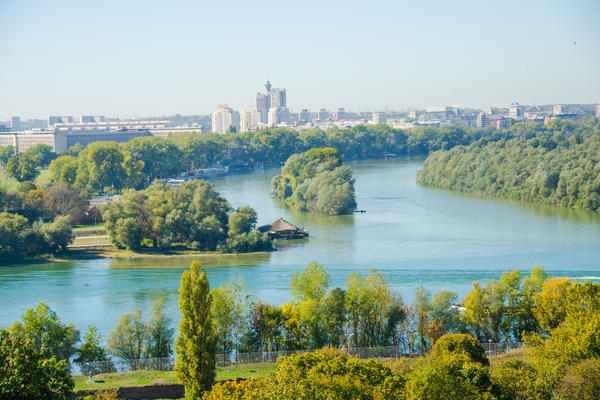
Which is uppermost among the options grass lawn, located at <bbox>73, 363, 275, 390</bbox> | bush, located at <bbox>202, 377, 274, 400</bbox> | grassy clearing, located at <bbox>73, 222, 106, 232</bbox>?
bush, located at <bbox>202, 377, 274, 400</bbox>

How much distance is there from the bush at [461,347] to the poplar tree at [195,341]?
2735mm

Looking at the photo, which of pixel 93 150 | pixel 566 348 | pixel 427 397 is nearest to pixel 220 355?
pixel 427 397

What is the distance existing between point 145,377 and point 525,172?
69.9 ft

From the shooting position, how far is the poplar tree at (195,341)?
7.62 meters

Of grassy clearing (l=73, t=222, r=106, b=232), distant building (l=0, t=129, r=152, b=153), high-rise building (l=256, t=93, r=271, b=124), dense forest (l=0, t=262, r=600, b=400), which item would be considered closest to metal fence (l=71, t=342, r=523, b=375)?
dense forest (l=0, t=262, r=600, b=400)

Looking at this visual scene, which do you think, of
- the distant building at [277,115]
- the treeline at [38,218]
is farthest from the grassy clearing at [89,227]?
the distant building at [277,115]

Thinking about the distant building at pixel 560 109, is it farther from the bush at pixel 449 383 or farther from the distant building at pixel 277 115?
the bush at pixel 449 383

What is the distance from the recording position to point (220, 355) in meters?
9.69

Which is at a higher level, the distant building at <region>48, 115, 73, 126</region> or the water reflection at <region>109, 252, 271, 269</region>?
the distant building at <region>48, 115, 73, 126</region>

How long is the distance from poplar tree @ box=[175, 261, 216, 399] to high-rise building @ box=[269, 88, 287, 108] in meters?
98.0

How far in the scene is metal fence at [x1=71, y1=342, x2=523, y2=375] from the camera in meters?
9.38

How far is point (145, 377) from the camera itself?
870 cm

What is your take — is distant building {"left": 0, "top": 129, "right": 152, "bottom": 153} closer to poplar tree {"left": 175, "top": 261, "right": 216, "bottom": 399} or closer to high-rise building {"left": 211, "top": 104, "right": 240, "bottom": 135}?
high-rise building {"left": 211, "top": 104, "right": 240, "bottom": 135}

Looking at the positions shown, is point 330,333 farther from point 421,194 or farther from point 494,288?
point 421,194
